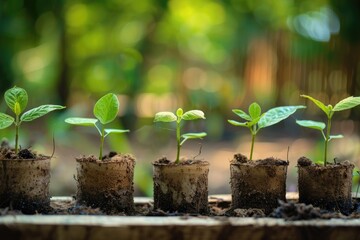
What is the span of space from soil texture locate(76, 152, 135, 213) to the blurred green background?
3313 millimetres

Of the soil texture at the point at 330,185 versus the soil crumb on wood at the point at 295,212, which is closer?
the soil crumb on wood at the point at 295,212

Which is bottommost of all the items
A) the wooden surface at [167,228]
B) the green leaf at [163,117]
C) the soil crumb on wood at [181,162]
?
the wooden surface at [167,228]

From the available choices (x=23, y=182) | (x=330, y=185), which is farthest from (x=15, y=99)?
(x=330, y=185)

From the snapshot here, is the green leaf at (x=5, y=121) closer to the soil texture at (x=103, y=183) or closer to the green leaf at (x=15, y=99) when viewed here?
the green leaf at (x=15, y=99)

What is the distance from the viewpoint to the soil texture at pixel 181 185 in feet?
3.58

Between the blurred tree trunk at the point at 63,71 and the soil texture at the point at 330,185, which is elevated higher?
the blurred tree trunk at the point at 63,71

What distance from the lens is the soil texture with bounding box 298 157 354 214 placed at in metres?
1.11

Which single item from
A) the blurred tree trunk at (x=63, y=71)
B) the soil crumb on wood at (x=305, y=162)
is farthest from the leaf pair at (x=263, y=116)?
the blurred tree trunk at (x=63, y=71)

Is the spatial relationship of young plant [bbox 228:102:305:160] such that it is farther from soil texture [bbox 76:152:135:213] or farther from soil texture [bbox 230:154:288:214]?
soil texture [bbox 76:152:135:213]


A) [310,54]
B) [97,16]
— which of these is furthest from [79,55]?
[310,54]

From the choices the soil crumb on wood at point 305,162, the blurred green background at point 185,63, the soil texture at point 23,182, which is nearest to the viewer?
the soil texture at point 23,182

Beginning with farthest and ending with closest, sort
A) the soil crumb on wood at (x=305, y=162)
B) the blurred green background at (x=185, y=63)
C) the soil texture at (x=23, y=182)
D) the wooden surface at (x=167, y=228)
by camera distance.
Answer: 1. the blurred green background at (x=185, y=63)
2. the soil crumb on wood at (x=305, y=162)
3. the soil texture at (x=23, y=182)
4. the wooden surface at (x=167, y=228)

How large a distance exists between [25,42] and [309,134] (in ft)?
11.4

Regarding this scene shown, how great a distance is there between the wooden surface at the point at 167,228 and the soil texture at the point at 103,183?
163 millimetres
